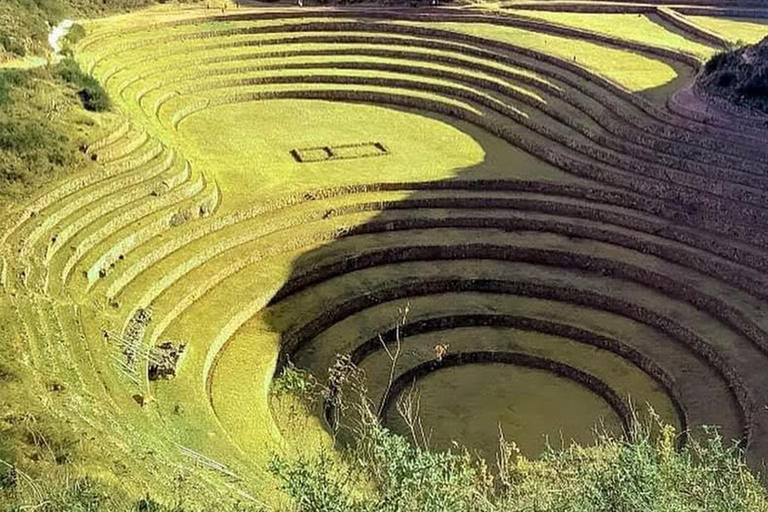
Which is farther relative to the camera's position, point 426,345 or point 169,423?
point 426,345

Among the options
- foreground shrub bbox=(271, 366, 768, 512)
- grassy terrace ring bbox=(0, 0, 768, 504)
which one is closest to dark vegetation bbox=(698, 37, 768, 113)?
grassy terrace ring bbox=(0, 0, 768, 504)

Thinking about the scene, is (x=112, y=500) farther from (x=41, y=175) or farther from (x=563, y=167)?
(x=563, y=167)

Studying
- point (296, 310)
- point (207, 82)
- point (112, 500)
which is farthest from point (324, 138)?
point (112, 500)

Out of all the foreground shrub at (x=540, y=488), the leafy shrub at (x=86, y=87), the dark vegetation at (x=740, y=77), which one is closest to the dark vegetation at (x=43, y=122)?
the leafy shrub at (x=86, y=87)

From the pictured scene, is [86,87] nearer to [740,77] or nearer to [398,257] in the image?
[398,257]

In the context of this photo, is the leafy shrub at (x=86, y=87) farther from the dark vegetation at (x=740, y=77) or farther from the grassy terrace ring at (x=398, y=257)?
the dark vegetation at (x=740, y=77)

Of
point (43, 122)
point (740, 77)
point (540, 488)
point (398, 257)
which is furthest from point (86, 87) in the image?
point (540, 488)

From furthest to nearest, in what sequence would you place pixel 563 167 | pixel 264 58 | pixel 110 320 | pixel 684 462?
pixel 264 58 → pixel 563 167 → pixel 110 320 → pixel 684 462
